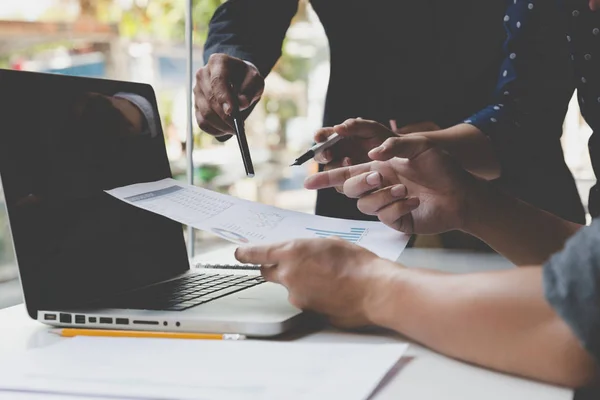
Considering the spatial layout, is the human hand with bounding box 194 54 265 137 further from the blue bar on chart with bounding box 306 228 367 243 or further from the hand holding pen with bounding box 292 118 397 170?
the blue bar on chart with bounding box 306 228 367 243

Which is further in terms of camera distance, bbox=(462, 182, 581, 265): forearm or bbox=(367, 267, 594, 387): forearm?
bbox=(462, 182, 581, 265): forearm

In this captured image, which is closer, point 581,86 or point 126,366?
point 126,366

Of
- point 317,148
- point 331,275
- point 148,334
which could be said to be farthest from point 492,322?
point 317,148

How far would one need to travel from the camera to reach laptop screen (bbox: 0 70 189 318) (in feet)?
2.70

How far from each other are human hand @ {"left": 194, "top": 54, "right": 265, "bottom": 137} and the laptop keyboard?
0.89 ft

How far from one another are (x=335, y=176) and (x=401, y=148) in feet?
0.39

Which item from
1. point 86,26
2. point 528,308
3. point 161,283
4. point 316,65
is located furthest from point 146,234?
point 316,65

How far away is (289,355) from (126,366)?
5.9 inches

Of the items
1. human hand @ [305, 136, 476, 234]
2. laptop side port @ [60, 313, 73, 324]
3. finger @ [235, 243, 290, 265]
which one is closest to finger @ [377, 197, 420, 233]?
human hand @ [305, 136, 476, 234]

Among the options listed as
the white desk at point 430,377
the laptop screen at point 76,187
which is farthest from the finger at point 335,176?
the white desk at point 430,377

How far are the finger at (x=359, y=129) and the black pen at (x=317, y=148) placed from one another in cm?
1

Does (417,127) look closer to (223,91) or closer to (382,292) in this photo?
(223,91)

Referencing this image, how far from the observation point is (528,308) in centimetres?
57

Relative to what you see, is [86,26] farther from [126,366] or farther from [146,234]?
[126,366]
